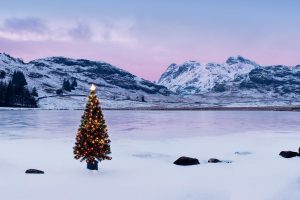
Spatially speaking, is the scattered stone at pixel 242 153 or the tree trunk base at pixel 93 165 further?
the scattered stone at pixel 242 153

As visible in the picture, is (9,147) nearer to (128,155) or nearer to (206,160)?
(128,155)

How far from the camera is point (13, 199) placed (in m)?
15.9

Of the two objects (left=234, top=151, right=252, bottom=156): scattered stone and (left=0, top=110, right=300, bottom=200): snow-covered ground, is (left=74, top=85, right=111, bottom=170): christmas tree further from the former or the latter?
(left=234, top=151, right=252, bottom=156): scattered stone

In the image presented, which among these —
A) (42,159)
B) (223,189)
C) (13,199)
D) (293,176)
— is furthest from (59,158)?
(293,176)

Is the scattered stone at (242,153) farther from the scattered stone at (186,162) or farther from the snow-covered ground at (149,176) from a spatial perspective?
the scattered stone at (186,162)

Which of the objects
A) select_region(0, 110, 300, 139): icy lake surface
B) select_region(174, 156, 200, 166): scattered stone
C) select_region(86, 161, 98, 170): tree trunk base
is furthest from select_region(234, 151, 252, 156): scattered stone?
select_region(0, 110, 300, 139): icy lake surface

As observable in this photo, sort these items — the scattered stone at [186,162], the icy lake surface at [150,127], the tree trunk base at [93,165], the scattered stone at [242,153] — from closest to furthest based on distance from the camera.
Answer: the tree trunk base at [93,165]
the scattered stone at [186,162]
the scattered stone at [242,153]
the icy lake surface at [150,127]

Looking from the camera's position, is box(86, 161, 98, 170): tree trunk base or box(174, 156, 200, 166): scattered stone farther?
box(174, 156, 200, 166): scattered stone

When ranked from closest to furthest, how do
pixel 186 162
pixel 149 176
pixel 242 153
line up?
pixel 149 176 < pixel 186 162 < pixel 242 153

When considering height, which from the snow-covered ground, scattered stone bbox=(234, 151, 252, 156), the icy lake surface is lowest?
the icy lake surface

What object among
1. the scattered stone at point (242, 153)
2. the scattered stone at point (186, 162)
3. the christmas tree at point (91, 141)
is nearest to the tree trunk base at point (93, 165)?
the christmas tree at point (91, 141)

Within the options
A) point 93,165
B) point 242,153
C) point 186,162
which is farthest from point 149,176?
point 242,153

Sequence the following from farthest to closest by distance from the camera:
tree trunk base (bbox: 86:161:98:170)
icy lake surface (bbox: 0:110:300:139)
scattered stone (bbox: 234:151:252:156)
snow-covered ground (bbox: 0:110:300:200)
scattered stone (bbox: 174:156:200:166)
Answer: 1. icy lake surface (bbox: 0:110:300:139)
2. scattered stone (bbox: 234:151:252:156)
3. scattered stone (bbox: 174:156:200:166)
4. tree trunk base (bbox: 86:161:98:170)
5. snow-covered ground (bbox: 0:110:300:200)

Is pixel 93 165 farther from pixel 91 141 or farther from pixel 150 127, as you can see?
pixel 150 127
